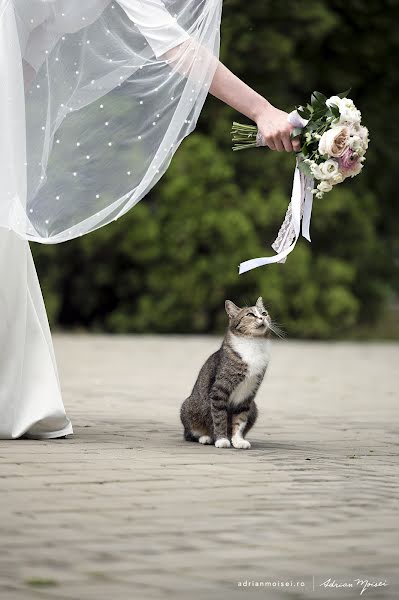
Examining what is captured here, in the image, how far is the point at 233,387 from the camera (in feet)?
21.1

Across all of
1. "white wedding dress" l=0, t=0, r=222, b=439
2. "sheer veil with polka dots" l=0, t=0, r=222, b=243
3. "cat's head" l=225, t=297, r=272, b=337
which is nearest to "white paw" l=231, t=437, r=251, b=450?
"cat's head" l=225, t=297, r=272, b=337

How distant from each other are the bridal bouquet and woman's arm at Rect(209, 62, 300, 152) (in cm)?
5

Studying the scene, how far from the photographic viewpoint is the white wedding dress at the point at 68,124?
242 inches

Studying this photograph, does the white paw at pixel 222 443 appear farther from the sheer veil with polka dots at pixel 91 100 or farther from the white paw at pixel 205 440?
the sheer veil with polka dots at pixel 91 100

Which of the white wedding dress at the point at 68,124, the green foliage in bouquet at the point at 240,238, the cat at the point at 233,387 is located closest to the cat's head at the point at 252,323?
the cat at the point at 233,387

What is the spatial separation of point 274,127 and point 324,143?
264 millimetres

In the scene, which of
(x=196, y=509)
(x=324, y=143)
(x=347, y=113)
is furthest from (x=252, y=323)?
(x=196, y=509)

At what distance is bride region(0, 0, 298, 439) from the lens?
20.2 feet

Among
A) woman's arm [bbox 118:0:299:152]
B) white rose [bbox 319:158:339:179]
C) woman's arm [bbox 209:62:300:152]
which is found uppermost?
woman's arm [bbox 118:0:299:152]

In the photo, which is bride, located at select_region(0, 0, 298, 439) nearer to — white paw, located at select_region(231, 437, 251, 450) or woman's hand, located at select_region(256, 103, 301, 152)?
woman's hand, located at select_region(256, 103, 301, 152)

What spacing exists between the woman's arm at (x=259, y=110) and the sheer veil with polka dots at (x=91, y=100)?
0.08m

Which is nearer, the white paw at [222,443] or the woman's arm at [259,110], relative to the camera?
the woman's arm at [259,110]

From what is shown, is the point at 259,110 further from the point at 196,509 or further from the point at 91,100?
the point at 196,509

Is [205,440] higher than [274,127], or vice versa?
[274,127]
